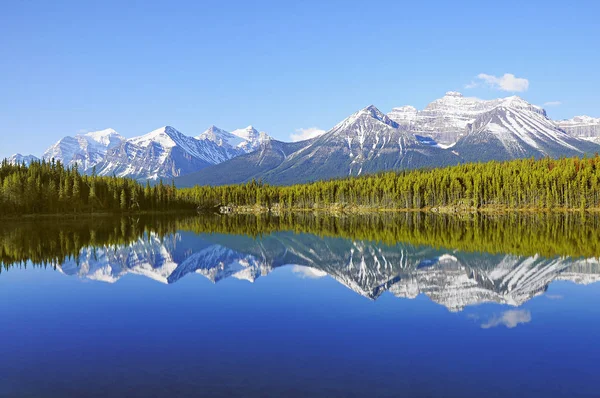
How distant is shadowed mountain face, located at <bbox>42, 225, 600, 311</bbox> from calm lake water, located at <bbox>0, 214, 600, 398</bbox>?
256 mm

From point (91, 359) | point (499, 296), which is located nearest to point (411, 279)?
point (499, 296)

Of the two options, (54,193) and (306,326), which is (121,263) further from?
(54,193)

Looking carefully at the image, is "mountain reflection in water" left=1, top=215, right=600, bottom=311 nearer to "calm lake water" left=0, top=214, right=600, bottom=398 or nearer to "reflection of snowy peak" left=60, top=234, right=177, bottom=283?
"reflection of snowy peak" left=60, top=234, right=177, bottom=283

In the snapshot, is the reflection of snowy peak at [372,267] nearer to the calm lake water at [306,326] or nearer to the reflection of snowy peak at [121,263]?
the reflection of snowy peak at [121,263]

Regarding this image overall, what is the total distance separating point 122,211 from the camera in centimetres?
18900

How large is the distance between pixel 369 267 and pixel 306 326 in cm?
2071

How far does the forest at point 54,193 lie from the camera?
147375mm

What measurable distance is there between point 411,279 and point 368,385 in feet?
75.9

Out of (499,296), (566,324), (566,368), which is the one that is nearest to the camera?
(566,368)

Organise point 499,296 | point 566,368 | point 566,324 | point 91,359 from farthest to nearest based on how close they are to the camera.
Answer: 1. point 499,296
2. point 566,324
3. point 91,359
4. point 566,368

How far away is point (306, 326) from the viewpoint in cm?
2361

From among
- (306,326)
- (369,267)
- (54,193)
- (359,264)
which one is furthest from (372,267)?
(54,193)

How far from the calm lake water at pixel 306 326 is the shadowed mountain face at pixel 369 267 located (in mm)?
256

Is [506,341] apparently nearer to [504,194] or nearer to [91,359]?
[91,359]
